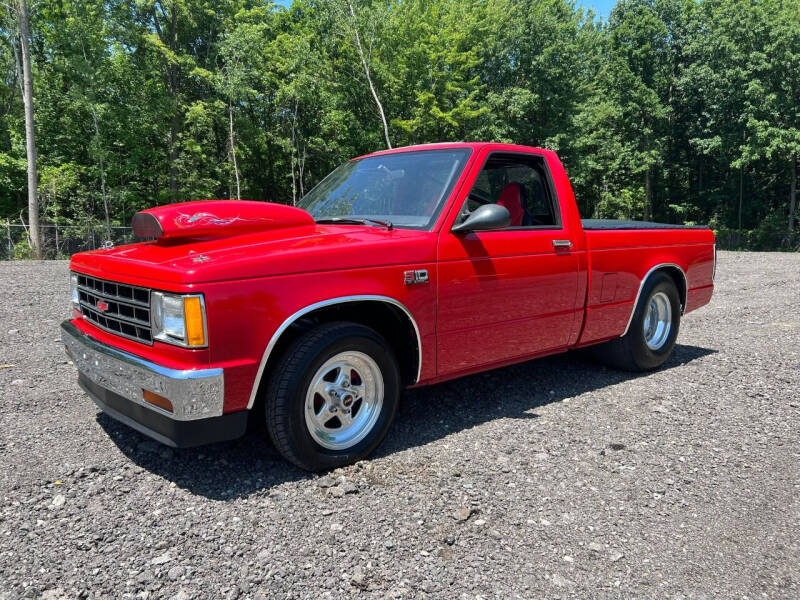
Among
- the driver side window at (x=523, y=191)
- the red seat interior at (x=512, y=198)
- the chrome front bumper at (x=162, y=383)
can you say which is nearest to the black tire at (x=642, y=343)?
the driver side window at (x=523, y=191)

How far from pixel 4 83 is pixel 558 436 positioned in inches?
1477

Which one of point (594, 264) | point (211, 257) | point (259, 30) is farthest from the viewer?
point (259, 30)

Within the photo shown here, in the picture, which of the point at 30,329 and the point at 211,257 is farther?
the point at 30,329

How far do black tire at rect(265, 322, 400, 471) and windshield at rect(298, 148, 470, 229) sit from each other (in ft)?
2.88

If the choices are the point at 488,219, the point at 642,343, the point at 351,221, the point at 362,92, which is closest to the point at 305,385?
the point at 351,221

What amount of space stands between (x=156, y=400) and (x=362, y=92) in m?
30.7

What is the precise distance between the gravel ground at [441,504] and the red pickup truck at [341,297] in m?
0.36

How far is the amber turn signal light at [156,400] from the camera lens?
8.81 feet

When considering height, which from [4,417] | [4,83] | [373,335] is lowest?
[4,417]

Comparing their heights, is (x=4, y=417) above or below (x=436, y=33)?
A: below

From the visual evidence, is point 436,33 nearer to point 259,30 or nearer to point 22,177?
point 259,30

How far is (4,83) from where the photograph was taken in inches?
1215

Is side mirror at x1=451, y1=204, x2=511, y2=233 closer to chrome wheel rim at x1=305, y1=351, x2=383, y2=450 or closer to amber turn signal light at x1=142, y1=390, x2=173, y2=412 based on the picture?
chrome wheel rim at x1=305, y1=351, x2=383, y2=450

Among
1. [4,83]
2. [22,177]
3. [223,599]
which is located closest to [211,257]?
[223,599]
